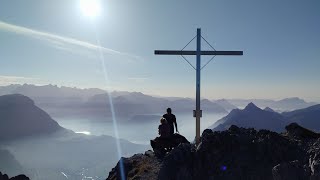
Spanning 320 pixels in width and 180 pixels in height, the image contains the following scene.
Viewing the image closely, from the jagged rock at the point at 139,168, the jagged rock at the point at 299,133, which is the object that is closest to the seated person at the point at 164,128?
the jagged rock at the point at 139,168

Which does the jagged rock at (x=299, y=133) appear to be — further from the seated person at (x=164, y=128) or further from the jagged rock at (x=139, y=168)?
the jagged rock at (x=139, y=168)

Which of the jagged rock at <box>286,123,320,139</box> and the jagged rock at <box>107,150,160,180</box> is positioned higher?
the jagged rock at <box>286,123,320,139</box>

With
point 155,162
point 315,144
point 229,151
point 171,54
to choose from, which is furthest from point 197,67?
point 315,144

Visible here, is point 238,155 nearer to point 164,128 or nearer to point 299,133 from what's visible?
point 299,133

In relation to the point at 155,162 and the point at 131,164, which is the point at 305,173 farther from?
the point at 131,164

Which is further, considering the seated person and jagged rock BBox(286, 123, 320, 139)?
the seated person

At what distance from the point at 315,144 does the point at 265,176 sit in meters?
2.89

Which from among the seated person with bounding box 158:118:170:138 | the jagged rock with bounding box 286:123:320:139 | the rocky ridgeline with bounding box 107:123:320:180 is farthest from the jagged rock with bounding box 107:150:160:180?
the jagged rock with bounding box 286:123:320:139

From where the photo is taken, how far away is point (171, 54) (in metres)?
24.0

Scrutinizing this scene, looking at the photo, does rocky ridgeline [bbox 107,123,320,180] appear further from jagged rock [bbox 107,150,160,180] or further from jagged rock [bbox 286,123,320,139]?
jagged rock [bbox 107,150,160,180]

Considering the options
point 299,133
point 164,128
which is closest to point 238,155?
point 299,133

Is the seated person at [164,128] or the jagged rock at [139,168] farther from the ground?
the seated person at [164,128]

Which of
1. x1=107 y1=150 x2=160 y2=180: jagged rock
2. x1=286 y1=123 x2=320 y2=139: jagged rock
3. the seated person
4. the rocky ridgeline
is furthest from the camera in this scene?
the seated person

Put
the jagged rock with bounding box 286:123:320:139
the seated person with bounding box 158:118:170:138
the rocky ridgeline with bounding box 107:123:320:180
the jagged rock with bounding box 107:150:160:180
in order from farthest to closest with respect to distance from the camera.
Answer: the seated person with bounding box 158:118:170:138, the jagged rock with bounding box 107:150:160:180, the jagged rock with bounding box 286:123:320:139, the rocky ridgeline with bounding box 107:123:320:180
